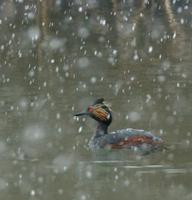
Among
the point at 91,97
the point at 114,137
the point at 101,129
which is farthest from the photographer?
the point at 91,97

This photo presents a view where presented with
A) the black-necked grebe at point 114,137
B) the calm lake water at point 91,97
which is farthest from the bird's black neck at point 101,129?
the calm lake water at point 91,97

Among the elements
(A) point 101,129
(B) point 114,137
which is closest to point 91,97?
(A) point 101,129

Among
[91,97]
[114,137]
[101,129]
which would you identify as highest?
[91,97]

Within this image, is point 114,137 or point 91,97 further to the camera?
point 91,97

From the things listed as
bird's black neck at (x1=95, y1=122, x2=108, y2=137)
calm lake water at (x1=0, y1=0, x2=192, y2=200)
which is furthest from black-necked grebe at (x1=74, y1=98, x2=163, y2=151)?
calm lake water at (x1=0, y1=0, x2=192, y2=200)

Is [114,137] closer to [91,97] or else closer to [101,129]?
[101,129]

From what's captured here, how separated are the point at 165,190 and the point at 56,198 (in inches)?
50.4

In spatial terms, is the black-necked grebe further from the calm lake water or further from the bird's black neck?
the calm lake water

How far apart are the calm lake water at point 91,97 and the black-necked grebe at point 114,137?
22cm

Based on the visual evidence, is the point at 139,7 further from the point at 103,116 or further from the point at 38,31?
the point at 103,116

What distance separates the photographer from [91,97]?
60.9ft

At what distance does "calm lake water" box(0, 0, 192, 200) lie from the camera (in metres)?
12.5

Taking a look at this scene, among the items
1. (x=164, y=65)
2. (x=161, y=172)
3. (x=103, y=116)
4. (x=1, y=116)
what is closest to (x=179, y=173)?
(x=161, y=172)

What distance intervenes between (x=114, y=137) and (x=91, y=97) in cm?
375
